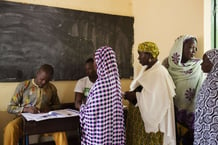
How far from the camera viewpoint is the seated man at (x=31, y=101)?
2414 millimetres

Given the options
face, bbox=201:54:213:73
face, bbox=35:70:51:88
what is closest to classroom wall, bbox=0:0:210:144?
face, bbox=35:70:51:88

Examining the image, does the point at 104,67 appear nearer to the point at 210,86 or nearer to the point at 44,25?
the point at 210,86

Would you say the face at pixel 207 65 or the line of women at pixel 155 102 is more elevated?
the face at pixel 207 65

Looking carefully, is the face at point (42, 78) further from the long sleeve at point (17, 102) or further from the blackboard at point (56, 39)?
the blackboard at point (56, 39)

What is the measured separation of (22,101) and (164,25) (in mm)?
1968

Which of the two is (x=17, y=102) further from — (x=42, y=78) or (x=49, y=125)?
(x=49, y=125)

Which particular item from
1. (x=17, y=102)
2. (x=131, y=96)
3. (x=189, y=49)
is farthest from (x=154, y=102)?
(x=17, y=102)

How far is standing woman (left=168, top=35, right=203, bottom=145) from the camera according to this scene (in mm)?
2387

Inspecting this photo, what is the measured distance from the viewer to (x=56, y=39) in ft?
10.4

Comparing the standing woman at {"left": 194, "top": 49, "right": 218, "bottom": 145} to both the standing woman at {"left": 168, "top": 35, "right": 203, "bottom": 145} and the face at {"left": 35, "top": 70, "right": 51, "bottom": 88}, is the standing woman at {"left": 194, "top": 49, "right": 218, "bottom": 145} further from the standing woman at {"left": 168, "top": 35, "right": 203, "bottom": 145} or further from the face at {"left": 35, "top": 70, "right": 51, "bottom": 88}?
the face at {"left": 35, "top": 70, "right": 51, "bottom": 88}

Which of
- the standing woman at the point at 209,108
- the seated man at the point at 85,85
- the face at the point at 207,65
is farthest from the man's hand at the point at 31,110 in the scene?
the face at the point at 207,65

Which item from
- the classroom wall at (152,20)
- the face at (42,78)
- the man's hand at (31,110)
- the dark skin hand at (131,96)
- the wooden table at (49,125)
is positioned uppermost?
the classroom wall at (152,20)

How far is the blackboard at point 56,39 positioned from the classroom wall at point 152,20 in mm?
96

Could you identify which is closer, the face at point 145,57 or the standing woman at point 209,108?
the standing woman at point 209,108
